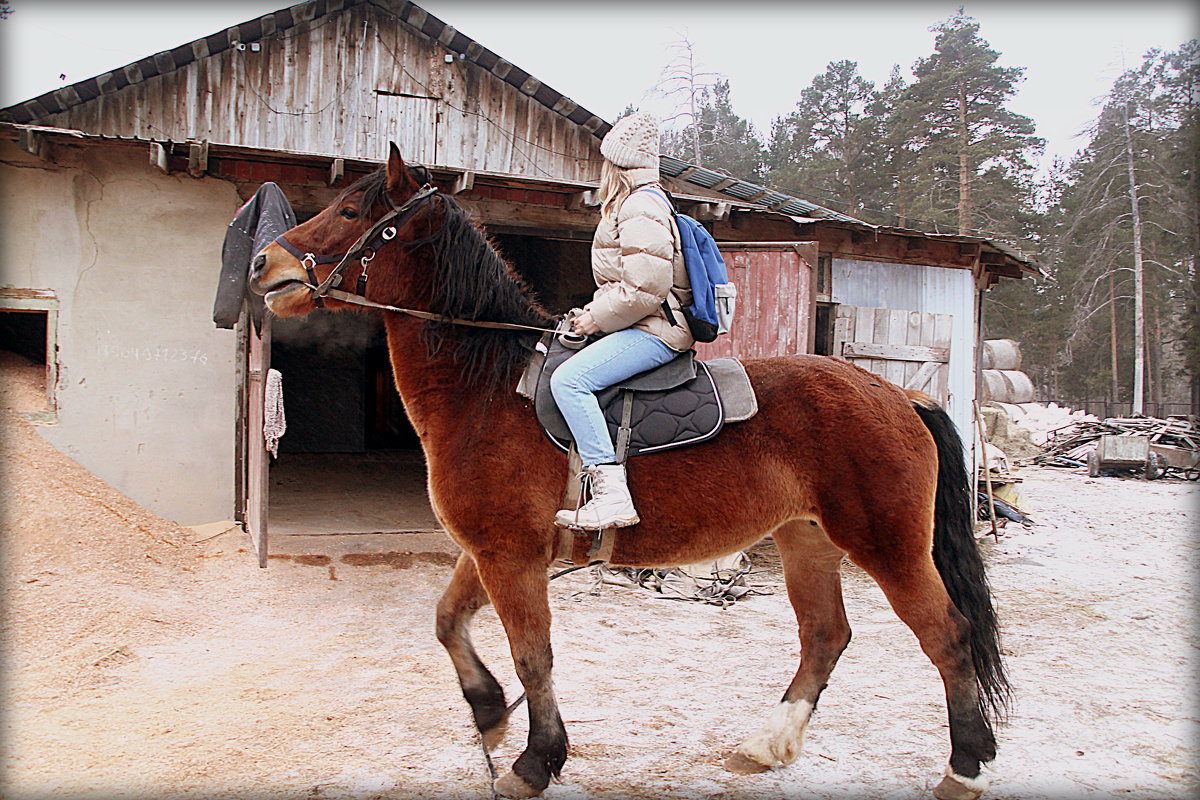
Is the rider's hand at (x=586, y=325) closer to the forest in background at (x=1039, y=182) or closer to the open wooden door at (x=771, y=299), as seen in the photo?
the open wooden door at (x=771, y=299)

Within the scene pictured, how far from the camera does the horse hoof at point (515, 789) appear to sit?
2.99 metres

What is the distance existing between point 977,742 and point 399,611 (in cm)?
429

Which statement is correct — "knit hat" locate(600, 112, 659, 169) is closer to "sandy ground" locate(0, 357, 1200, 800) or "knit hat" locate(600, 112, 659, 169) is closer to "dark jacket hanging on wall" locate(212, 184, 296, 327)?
"sandy ground" locate(0, 357, 1200, 800)

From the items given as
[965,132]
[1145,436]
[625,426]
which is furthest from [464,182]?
[965,132]

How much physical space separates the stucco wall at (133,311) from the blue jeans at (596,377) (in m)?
5.72

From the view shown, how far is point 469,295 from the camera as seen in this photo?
3246 mm

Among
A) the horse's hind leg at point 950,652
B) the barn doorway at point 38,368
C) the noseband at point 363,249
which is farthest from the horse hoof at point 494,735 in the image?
A: the barn doorway at point 38,368

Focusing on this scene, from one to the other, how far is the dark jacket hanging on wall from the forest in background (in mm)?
21295

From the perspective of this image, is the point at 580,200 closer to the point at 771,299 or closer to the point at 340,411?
the point at 771,299

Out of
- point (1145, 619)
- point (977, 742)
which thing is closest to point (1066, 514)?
point (1145, 619)

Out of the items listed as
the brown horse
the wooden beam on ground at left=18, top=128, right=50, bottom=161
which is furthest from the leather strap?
the wooden beam on ground at left=18, top=128, right=50, bottom=161

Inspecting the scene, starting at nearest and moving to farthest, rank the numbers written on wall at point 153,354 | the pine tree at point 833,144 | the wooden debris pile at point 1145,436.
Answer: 1. the numbers written on wall at point 153,354
2. the wooden debris pile at point 1145,436
3. the pine tree at point 833,144

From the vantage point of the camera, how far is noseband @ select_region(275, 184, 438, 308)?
10.1ft

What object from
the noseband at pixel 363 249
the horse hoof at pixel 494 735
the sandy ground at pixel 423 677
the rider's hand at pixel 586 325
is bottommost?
the sandy ground at pixel 423 677
